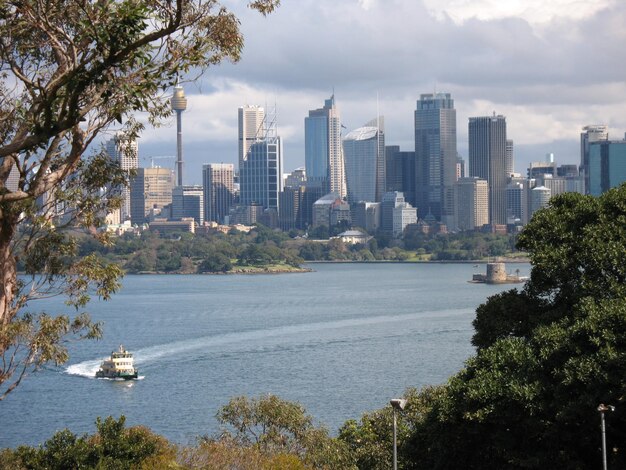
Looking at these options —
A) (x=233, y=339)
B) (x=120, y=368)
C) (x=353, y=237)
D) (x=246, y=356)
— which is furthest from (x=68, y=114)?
(x=353, y=237)

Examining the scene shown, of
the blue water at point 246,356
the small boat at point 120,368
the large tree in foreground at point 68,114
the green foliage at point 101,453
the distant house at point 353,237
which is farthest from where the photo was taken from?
the distant house at point 353,237

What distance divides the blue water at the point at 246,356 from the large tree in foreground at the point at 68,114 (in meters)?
16.8

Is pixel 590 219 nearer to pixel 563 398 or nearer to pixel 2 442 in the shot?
pixel 563 398

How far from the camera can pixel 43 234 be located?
13.6 metres

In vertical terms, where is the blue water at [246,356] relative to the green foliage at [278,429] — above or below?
below

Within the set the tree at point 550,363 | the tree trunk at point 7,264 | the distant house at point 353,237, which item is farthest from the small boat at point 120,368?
the distant house at point 353,237

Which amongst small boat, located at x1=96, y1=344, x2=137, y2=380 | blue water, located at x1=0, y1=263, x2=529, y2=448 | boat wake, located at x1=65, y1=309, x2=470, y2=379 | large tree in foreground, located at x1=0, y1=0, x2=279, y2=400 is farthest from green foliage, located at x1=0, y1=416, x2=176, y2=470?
boat wake, located at x1=65, y1=309, x2=470, y2=379

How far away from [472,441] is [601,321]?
2.55 meters

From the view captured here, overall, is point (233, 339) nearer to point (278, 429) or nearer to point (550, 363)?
point (278, 429)

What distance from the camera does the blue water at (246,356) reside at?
36.2m

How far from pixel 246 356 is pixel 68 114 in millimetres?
40536

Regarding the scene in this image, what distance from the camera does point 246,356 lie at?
50.1 m

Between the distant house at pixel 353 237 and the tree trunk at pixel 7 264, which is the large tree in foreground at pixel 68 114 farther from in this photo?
the distant house at pixel 353 237

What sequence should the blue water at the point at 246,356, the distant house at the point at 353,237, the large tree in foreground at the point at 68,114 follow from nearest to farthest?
the large tree in foreground at the point at 68,114
the blue water at the point at 246,356
the distant house at the point at 353,237
